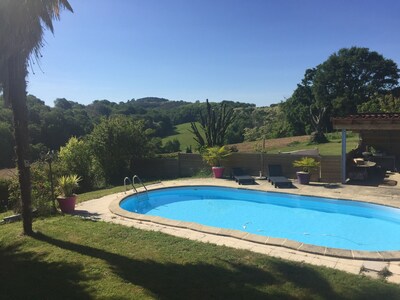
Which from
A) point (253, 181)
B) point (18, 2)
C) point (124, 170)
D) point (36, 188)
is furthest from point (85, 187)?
point (18, 2)

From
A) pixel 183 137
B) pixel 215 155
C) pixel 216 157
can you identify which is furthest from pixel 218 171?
pixel 183 137

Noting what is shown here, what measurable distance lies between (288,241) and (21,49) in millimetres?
7381

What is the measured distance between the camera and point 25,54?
25.1 feet

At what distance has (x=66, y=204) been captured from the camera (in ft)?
35.8

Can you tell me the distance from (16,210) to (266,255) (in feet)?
26.5

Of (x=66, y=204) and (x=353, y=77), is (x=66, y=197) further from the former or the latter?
(x=353, y=77)

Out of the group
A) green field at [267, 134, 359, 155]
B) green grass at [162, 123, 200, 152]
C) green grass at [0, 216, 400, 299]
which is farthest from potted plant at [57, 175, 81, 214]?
green grass at [162, 123, 200, 152]

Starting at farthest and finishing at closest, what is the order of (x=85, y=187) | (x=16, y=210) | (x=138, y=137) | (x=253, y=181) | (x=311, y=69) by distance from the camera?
(x=311, y=69), (x=138, y=137), (x=85, y=187), (x=253, y=181), (x=16, y=210)

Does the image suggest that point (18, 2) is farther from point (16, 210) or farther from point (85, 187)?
point (85, 187)

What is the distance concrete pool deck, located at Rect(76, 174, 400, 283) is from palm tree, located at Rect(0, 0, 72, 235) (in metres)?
3.02

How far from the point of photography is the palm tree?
6902mm

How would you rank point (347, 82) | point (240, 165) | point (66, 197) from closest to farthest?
point (66, 197)
point (240, 165)
point (347, 82)

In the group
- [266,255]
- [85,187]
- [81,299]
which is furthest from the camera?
[85,187]

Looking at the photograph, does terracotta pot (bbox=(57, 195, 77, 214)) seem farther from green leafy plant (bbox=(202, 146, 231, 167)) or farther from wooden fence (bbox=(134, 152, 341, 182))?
wooden fence (bbox=(134, 152, 341, 182))
